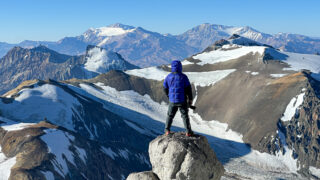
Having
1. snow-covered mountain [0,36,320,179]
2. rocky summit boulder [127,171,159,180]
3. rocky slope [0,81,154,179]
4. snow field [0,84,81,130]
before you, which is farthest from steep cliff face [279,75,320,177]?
rocky summit boulder [127,171,159,180]

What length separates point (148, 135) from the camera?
16475 centimetres

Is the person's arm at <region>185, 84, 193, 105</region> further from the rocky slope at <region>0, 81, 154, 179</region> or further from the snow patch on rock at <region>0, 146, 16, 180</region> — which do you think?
the snow patch on rock at <region>0, 146, 16, 180</region>

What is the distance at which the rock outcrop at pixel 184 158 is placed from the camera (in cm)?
2128

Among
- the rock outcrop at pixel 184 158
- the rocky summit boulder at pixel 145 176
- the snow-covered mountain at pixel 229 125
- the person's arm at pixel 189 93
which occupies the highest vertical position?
the person's arm at pixel 189 93

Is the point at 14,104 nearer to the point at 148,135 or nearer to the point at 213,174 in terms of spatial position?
the point at 148,135

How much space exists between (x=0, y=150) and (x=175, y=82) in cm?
8856

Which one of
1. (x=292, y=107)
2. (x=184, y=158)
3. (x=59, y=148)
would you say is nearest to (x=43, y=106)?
(x=59, y=148)

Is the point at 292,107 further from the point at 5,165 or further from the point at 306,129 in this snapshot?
the point at 5,165

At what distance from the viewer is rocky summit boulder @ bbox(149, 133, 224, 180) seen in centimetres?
2128

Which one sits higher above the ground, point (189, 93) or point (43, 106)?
point (189, 93)

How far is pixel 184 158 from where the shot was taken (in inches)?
843

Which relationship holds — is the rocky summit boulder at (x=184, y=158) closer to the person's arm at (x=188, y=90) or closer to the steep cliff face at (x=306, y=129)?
the person's arm at (x=188, y=90)

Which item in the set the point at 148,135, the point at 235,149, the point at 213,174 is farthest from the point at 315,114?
the point at 213,174

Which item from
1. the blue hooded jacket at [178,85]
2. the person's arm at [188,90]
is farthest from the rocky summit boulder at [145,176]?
the person's arm at [188,90]
